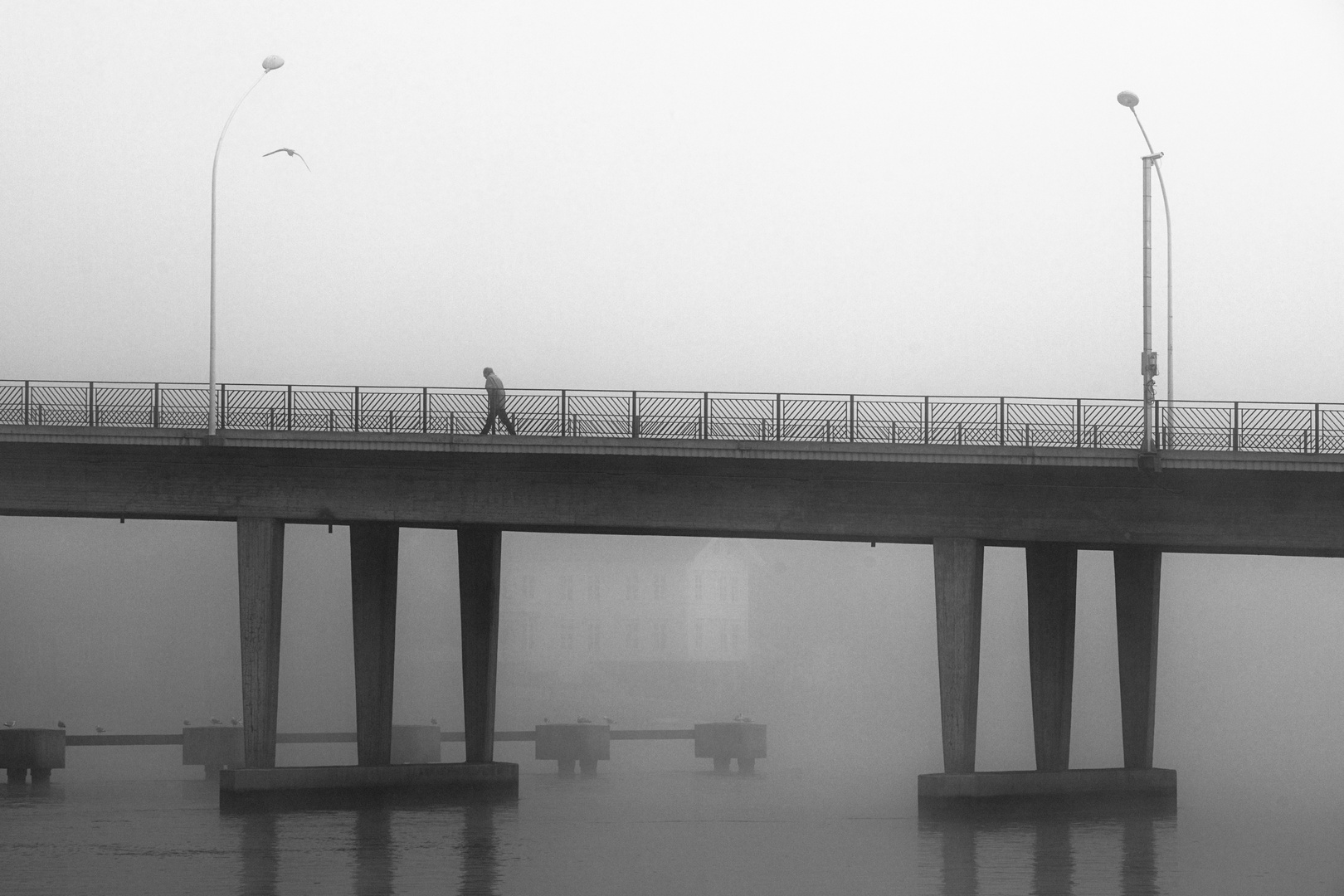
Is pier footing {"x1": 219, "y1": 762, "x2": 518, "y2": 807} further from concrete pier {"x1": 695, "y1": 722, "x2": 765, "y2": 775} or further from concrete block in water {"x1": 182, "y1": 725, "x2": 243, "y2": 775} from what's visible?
concrete pier {"x1": 695, "y1": 722, "x2": 765, "y2": 775}

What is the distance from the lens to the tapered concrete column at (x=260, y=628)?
48.2 metres

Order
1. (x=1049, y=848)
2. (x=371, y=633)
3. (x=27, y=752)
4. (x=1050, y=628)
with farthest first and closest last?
(x=27, y=752) → (x=1050, y=628) → (x=371, y=633) → (x=1049, y=848)

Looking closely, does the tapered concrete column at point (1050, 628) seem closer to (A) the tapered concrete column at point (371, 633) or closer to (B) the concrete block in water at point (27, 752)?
(A) the tapered concrete column at point (371, 633)

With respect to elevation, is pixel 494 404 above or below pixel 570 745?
above

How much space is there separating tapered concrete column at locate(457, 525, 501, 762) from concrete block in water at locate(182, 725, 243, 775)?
16.7 metres

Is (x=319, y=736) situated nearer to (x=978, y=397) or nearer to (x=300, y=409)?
(x=300, y=409)

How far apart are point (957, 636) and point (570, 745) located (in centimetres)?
2834

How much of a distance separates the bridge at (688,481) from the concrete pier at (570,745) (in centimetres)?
2483

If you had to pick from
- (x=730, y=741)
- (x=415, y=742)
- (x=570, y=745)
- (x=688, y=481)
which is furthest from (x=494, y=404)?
(x=730, y=741)

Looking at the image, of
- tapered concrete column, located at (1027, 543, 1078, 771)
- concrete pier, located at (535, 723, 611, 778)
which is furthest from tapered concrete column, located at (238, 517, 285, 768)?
concrete pier, located at (535, 723, 611, 778)

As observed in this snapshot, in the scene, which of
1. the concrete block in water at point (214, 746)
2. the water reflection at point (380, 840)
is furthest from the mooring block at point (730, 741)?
the water reflection at point (380, 840)

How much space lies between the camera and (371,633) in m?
52.9

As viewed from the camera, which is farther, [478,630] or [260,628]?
[478,630]

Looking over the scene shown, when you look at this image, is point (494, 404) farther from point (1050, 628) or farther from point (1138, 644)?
point (1138, 644)
